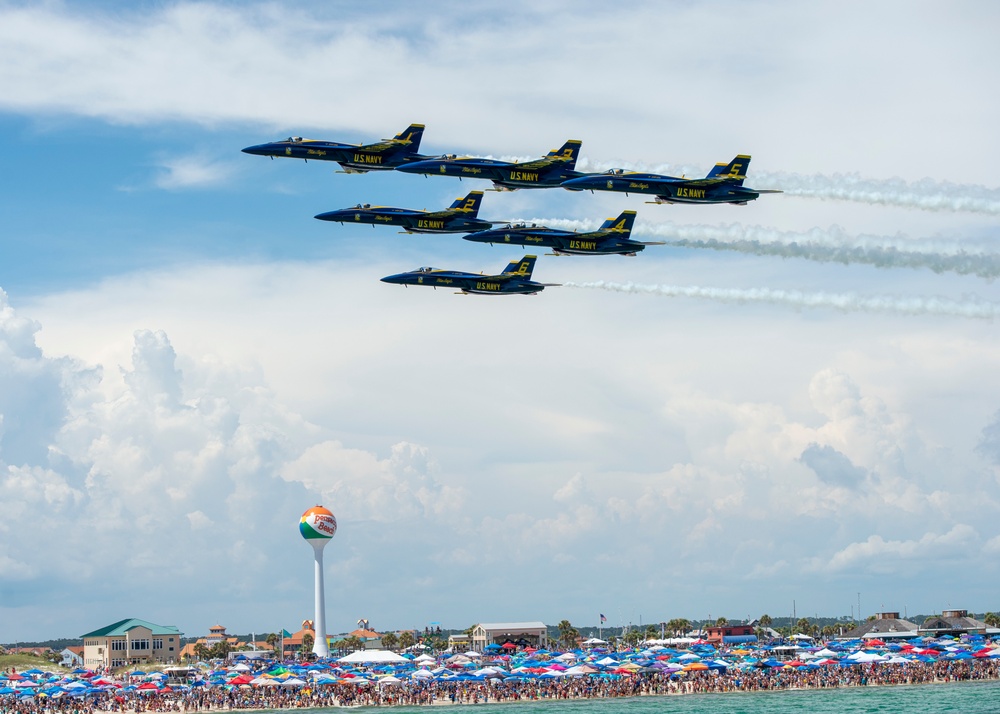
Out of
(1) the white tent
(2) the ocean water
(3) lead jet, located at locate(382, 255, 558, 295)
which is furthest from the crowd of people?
(3) lead jet, located at locate(382, 255, 558, 295)

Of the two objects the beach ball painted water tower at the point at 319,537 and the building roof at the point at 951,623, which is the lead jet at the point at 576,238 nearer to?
the beach ball painted water tower at the point at 319,537

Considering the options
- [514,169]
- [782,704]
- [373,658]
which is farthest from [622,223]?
[373,658]

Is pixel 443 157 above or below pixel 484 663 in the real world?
above

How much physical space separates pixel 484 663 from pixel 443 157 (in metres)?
68.4

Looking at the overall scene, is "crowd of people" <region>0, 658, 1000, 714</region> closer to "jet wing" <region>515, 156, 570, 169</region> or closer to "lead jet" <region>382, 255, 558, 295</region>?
"lead jet" <region>382, 255, 558, 295</region>

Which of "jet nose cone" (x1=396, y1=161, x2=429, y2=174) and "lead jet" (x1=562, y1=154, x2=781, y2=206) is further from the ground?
"jet nose cone" (x1=396, y1=161, x2=429, y2=174)

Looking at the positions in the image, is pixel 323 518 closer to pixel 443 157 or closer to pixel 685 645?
pixel 685 645

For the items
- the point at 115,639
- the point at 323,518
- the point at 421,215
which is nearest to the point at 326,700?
the point at 421,215

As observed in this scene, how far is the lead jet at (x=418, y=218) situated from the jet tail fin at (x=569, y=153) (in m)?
9.37

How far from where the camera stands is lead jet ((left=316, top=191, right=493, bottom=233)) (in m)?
101

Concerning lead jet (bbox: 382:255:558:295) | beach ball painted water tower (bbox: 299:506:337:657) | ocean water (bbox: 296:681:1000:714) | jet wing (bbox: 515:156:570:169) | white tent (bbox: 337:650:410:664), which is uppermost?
jet wing (bbox: 515:156:570:169)

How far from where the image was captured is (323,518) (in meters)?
178

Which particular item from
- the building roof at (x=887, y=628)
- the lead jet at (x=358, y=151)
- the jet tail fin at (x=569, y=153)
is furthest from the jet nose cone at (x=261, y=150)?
the building roof at (x=887, y=628)

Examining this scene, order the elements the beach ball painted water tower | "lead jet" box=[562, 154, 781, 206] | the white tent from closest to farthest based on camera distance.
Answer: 1. "lead jet" box=[562, 154, 781, 206]
2. the white tent
3. the beach ball painted water tower
